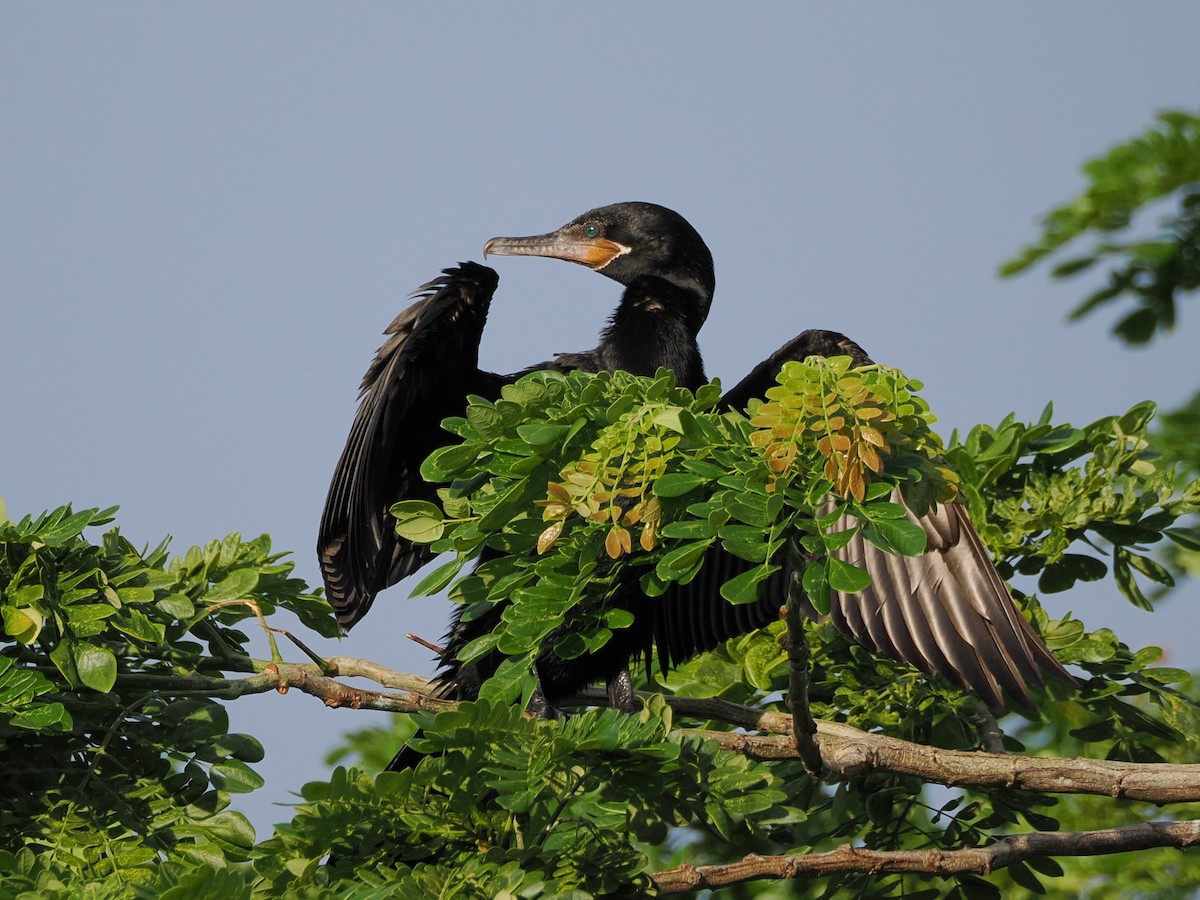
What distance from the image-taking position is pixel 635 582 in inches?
148

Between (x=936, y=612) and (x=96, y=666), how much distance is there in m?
1.99

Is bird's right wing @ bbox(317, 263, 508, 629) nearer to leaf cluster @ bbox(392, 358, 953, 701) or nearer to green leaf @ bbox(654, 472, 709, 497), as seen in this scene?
leaf cluster @ bbox(392, 358, 953, 701)

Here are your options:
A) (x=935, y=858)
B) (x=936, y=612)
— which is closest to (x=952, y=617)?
(x=936, y=612)

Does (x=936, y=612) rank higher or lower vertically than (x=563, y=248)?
lower

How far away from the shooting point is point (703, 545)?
7.16 ft

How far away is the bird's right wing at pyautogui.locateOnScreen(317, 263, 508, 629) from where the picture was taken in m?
3.72

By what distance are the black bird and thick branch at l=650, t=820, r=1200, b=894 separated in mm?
442

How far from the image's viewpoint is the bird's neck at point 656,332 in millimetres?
4137

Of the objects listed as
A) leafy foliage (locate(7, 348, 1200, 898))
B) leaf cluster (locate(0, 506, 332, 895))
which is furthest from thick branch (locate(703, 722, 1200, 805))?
leaf cluster (locate(0, 506, 332, 895))

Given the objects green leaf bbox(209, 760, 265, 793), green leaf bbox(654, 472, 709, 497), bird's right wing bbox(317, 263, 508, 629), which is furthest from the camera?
bird's right wing bbox(317, 263, 508, 629)


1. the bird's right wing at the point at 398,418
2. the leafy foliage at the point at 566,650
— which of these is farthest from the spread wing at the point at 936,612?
the bird's right wing at the point at 398,418

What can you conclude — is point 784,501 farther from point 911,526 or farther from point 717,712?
point 717,712

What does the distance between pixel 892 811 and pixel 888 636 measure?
43cm

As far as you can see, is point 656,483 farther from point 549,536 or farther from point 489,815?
point 489,815
